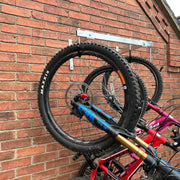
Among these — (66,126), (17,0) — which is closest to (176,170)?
(66,126)

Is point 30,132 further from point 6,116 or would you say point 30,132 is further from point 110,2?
point 110,2

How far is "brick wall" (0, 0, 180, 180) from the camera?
5.60 ft

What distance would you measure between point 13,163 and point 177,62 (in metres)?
2.87

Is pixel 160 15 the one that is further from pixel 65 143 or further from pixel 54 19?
pixel 65 143

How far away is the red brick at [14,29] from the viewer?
170cm

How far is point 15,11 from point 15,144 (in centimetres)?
131

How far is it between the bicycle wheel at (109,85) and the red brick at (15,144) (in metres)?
0.88

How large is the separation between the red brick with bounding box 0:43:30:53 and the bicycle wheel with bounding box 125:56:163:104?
3.78ft

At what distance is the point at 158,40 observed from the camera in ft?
9.55

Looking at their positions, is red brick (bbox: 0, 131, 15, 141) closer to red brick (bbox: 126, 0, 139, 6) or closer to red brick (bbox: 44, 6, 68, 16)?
red brick (bbox: 44, 6, 68, 16)

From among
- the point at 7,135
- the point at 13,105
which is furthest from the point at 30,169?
the point at 13,105

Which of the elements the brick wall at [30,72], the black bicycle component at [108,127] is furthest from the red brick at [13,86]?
Result: the black bicycle component at [108,127]

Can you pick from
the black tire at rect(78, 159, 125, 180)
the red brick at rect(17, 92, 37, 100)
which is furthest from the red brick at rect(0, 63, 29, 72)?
the black tire at rect(78, 159, 125, 180)

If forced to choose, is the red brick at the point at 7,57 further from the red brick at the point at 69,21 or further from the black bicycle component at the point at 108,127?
the black bicycle component at the point at 108,127
